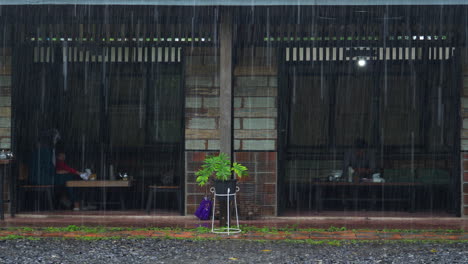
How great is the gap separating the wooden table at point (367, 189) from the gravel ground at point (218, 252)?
10.9ft

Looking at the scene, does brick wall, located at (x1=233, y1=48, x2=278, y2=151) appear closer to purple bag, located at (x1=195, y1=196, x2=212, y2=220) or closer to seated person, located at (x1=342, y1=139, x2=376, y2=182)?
purple bag, located at (x1=195, y1=196, x2=212, y2=220)

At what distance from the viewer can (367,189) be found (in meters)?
13.0

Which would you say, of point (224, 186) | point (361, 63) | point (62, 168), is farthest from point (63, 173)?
point (361, 63)

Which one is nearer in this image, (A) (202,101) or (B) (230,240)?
(B) (230,240)

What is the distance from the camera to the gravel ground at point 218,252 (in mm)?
7770

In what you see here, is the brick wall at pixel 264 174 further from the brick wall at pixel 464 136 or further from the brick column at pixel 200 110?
the brick wall at pixel 464 136

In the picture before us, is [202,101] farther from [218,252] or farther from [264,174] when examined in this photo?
[218,252]

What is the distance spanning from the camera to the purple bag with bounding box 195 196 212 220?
11039mm

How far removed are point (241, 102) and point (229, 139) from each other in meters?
1.69

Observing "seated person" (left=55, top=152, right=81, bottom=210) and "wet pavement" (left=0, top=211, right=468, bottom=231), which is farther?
"seated person" (left=55, top=152, right=81, bottom=210)

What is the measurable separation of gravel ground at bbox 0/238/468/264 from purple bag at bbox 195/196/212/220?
1952 mm

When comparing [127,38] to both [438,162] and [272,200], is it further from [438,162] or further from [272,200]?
[438,162]

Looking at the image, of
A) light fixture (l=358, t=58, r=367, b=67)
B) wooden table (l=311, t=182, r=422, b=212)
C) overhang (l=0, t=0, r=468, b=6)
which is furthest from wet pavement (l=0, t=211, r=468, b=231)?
overhang (l=0, t=0, r=468, b=6)

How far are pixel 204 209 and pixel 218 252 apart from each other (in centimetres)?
281
